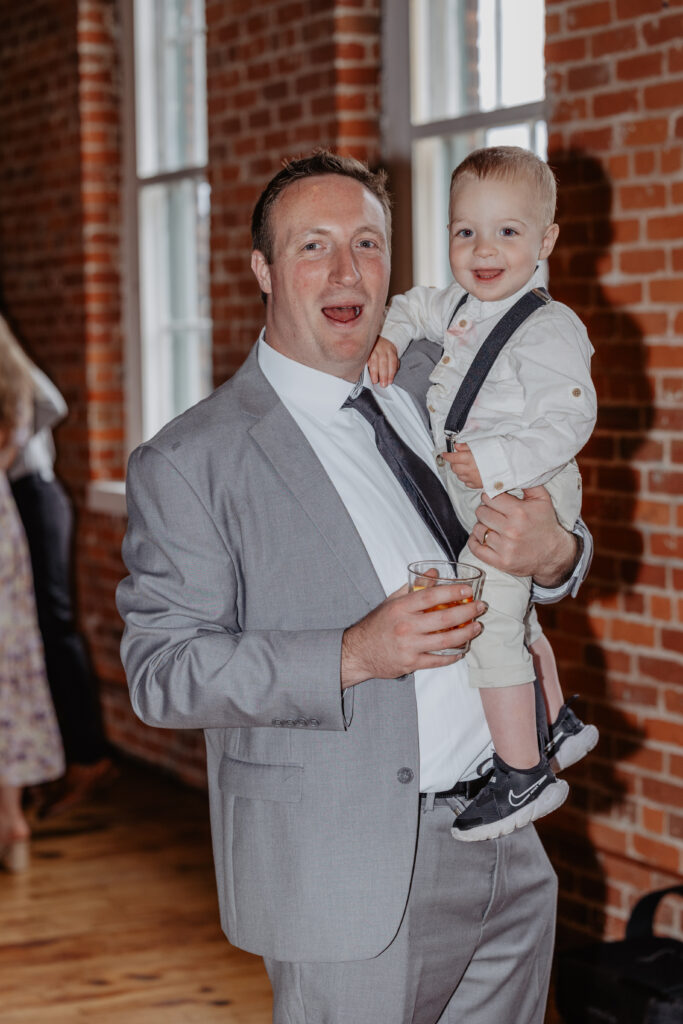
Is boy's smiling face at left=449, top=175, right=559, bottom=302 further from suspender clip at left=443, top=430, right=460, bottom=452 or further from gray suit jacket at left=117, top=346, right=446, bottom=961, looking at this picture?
gray suit jacket at left=117, top=346, right=446, bottom=961

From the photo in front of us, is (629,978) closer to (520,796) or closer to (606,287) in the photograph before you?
(520,796)

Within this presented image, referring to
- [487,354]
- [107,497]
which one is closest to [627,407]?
[487,354]

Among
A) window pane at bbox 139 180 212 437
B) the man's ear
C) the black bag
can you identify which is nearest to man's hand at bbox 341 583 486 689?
the man's ear

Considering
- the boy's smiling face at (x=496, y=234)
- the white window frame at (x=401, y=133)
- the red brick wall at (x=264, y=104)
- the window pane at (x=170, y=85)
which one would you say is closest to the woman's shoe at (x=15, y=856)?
the red brick wall at (x=264, y=104)

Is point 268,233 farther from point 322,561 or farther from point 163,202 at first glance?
point 163,202

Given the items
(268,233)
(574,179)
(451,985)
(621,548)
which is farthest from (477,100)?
(451,985)

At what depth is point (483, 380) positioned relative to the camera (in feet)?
6.72

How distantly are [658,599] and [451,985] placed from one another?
1484mm

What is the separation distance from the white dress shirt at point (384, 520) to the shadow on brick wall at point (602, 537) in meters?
1.39

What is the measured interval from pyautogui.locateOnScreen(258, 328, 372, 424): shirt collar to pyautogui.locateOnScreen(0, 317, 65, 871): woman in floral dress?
2.78 meters

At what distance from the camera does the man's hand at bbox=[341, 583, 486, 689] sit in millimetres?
1770

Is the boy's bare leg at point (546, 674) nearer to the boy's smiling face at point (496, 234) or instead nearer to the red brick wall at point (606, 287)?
the boy's smiling face at point (496, 234)

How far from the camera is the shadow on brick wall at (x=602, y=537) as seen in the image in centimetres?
333

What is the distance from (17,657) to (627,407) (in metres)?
2.50
